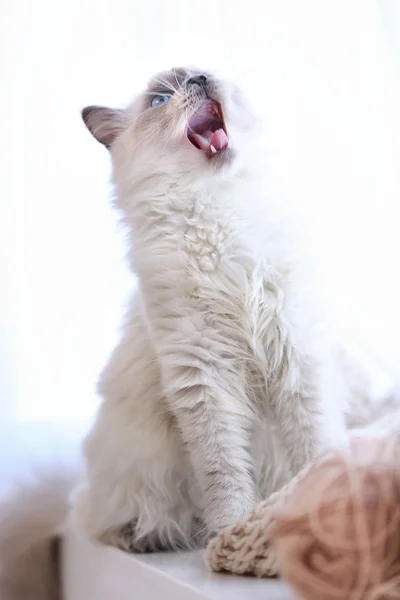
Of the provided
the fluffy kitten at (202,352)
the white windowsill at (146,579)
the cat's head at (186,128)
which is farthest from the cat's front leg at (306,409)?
the cat's head at (186,128)

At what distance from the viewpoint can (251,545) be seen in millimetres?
783

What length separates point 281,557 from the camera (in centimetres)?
51

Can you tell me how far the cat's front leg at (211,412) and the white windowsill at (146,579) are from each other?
11cm

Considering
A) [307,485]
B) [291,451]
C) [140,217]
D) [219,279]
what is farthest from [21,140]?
[307,485]

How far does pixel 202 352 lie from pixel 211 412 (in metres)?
0.10

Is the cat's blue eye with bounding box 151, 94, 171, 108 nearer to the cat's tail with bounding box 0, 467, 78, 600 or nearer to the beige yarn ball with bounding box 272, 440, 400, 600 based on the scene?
the cat's tail with bounding box 0, 467, 78, 600

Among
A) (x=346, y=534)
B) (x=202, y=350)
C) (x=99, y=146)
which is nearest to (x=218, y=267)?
(x=202, y=350)

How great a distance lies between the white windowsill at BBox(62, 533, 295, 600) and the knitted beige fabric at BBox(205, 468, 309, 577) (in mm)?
12

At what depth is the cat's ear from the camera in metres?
1.40

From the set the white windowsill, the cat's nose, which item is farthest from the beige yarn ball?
the cat's nose

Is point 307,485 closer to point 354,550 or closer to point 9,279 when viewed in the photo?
point 354,550

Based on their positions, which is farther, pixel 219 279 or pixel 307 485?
pixel 219 279

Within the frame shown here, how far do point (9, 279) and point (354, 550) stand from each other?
1393 mm

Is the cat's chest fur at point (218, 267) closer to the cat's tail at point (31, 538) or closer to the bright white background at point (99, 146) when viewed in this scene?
the bright white background at point (99, 146)
